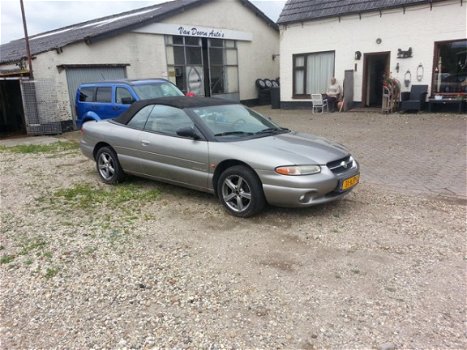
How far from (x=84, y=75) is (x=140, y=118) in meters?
9.55

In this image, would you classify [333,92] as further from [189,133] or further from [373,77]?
[189,133]

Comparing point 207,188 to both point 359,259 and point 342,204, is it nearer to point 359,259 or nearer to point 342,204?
point 342,204

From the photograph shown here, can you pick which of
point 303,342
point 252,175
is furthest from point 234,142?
point 303,342

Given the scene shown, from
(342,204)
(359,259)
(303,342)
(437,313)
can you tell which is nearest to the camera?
(303,342)

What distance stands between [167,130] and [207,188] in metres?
1.11

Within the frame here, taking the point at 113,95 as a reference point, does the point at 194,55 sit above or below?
above

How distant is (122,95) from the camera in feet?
34.5

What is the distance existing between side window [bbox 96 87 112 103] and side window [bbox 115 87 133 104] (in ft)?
1.00

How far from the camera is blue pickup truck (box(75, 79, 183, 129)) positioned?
1038cm

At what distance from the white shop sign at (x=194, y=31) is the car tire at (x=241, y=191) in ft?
42.8

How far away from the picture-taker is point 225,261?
3869 millimetres

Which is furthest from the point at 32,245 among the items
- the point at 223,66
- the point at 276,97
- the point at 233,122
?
the point at 223,66

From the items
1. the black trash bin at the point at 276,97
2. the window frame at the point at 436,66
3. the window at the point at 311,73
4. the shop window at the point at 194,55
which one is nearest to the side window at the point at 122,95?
the shop window at the point at 194,55

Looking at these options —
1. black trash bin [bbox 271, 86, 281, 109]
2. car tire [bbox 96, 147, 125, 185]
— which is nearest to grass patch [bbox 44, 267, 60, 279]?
car tire [bbox 96, 147, 125, 185]
